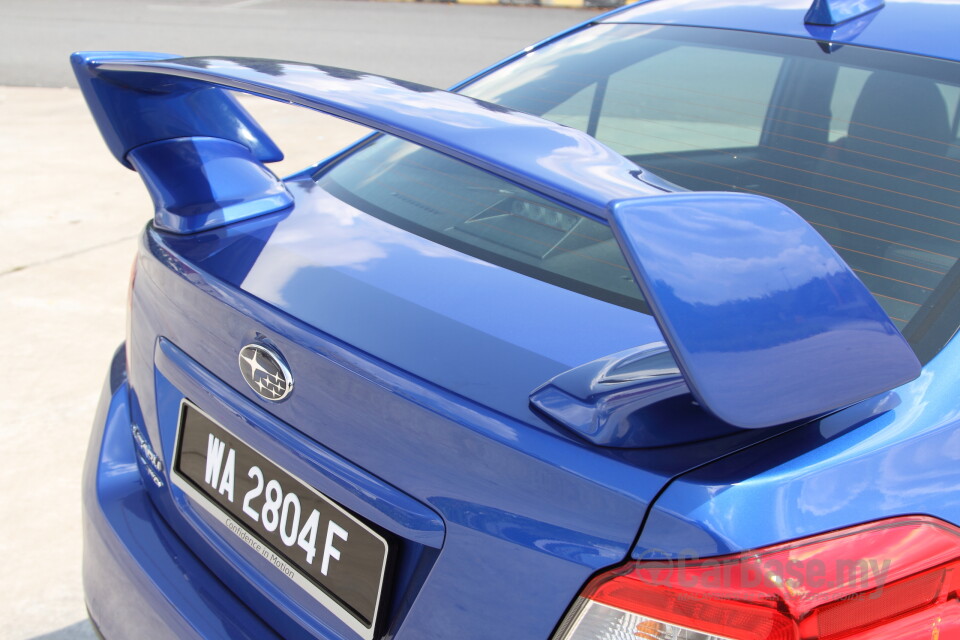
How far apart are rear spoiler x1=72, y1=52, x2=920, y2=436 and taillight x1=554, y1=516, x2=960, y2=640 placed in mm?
153

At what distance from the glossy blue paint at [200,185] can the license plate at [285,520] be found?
367 mm

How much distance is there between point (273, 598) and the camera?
4.39 feet

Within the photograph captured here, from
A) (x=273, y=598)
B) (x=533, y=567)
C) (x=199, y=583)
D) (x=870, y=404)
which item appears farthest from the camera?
(x=199, y=583)

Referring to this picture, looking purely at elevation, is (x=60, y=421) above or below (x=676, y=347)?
below

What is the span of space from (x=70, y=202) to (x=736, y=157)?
4.98 m

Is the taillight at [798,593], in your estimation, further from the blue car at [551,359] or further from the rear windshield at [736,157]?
the rear windshield at [736,157]

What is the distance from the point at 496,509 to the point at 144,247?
95cm

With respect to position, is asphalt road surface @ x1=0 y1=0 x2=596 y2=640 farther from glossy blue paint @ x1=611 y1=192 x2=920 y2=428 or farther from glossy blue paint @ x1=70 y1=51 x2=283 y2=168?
glossy blue paint @ x1=611 y1=192 x2=920 y2=428

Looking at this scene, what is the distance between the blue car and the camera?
0.96m


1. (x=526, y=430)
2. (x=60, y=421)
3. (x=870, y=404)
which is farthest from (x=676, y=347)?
(x=60, y=421)

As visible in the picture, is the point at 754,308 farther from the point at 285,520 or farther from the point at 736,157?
the point at 736,157

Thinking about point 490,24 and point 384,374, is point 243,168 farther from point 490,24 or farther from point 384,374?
point 490,24

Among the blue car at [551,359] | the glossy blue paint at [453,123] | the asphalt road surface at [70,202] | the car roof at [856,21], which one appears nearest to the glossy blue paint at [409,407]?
the blue car at [551,359]

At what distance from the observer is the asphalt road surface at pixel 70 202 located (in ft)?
8.64
